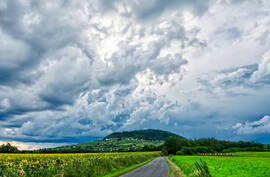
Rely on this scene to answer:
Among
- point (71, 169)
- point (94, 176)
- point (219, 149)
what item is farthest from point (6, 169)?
point (219, 149)

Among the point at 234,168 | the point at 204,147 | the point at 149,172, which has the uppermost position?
the point at 204,147

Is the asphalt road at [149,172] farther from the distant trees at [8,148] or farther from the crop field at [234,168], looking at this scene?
the distant trees at [8,148]

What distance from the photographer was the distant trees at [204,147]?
136 metres

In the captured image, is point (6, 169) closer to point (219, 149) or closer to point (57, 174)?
point (57, 174)

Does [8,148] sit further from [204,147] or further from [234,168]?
[204,147]

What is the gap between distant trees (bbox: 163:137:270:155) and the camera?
135950 mm

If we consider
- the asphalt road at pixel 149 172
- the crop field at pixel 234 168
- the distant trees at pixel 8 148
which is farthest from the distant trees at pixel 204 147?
the asphalt road at pixel 149 172

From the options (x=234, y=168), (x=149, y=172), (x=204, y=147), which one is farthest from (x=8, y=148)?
(x=204, y=147)

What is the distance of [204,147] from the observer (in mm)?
141000

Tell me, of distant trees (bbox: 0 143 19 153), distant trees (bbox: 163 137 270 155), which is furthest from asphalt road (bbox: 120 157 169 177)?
distant trees (bbox: 163 137 270 155)

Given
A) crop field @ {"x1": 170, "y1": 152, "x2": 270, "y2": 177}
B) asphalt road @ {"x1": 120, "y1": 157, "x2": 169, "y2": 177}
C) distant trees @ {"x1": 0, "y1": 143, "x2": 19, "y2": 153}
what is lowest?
asphalt road @ {"x1": 120, "y1": 157, "x2": 169, "y2": 177}

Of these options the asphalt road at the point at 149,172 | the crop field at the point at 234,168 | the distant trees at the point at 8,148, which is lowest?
the asphalt road at the point at 149,172

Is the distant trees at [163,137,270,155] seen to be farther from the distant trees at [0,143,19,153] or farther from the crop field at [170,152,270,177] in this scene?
the crop field at [170,152,270,177]

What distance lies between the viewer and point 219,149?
156 metres
